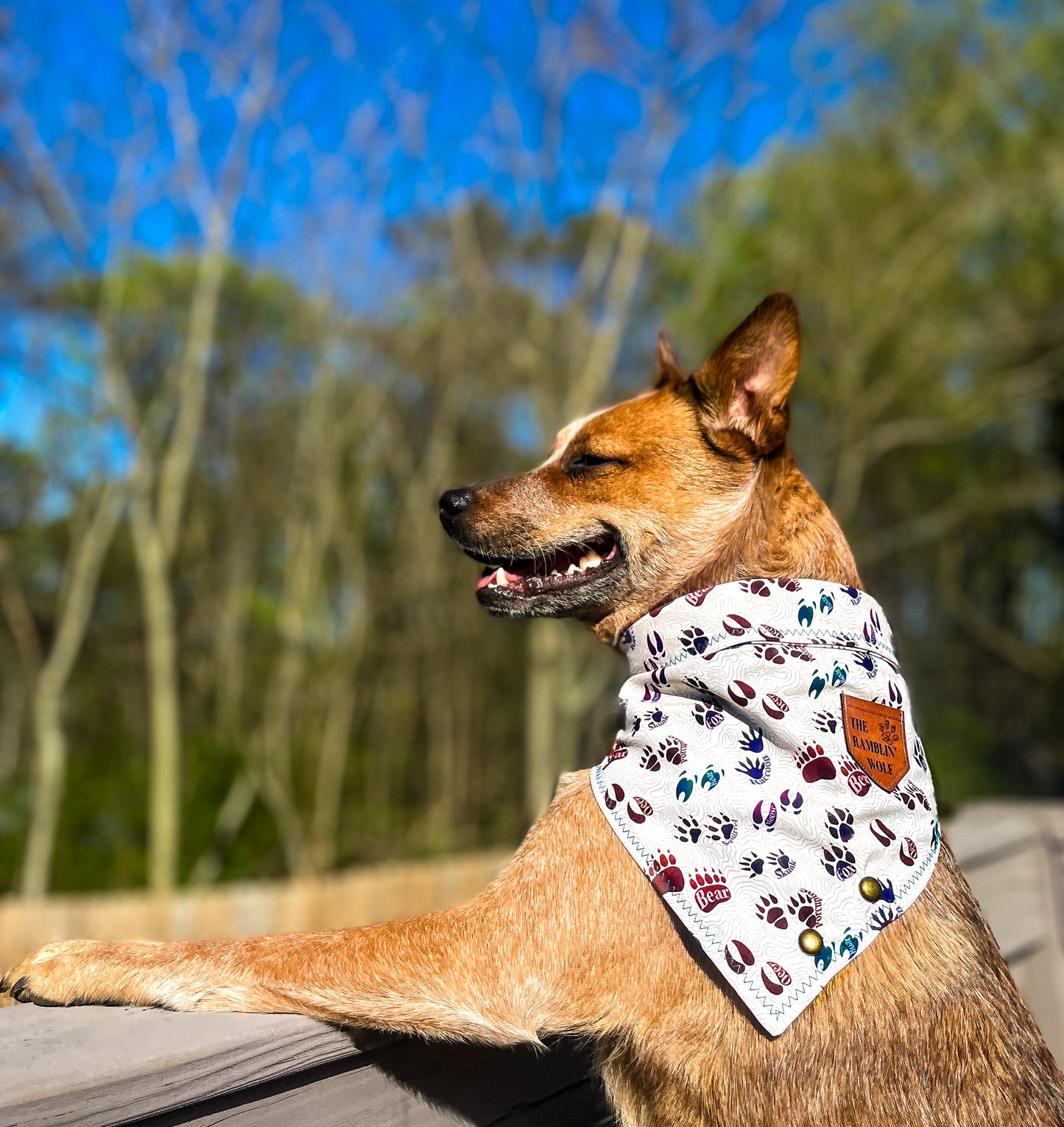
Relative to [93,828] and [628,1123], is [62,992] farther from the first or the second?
[93,828]

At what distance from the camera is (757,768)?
178 centimetres

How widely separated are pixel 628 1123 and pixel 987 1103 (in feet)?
1.97

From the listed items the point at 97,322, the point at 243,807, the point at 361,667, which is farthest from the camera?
the point at 361,667

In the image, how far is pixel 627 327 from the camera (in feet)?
38.8

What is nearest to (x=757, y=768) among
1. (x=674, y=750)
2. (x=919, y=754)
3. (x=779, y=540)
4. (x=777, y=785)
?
(x=777, y=785)

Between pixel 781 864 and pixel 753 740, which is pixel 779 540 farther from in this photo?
pixel 781 864

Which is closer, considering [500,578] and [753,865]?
[753,865]

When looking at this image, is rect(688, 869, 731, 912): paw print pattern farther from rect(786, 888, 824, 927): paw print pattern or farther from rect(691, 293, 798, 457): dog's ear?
rect(691, 293, 798, 457): dog's ear

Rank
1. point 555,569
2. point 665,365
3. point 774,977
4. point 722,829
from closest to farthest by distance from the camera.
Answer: point 774,977 < point 722,829 < point 555,569 < point 665,365

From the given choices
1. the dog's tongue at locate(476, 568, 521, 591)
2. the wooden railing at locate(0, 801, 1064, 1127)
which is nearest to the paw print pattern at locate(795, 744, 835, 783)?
the wooden railing at locate(0, 801, 1064, 1127)

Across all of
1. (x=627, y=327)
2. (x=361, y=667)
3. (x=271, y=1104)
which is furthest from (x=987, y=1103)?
(x=361, y=667)

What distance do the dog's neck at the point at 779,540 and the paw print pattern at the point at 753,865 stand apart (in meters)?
0.65

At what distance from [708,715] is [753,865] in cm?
30

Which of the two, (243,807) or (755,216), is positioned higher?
(755,216)
